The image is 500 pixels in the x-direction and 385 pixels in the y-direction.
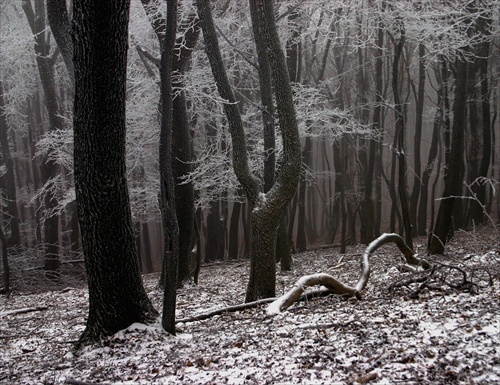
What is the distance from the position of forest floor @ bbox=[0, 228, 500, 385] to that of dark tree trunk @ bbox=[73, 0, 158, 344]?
0.34m

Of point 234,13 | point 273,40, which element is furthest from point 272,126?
point 234,13

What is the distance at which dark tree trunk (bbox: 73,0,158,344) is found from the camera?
203 inches

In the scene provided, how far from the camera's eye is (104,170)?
5543 millimetres

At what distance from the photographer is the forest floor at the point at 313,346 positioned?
3.64m

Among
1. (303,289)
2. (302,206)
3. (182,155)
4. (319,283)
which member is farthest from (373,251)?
(302,206)

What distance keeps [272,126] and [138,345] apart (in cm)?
539

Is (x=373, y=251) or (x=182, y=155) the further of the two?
(x=182, y=155)

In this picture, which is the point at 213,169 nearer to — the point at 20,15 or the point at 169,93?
the point at 169,93

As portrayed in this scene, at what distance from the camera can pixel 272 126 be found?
9.63 meters

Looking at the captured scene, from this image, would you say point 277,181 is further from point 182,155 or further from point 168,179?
point 182,155

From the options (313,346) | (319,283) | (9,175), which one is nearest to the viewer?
(313,346)

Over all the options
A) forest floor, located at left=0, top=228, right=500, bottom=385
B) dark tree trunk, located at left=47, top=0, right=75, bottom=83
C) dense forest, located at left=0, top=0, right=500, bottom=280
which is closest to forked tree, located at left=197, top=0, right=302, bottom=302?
forest floor, located at left=0, top=228, right=500, bottom=385

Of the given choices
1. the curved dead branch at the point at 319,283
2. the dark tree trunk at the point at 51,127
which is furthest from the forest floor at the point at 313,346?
the dark tree trunk at the point at 51,127

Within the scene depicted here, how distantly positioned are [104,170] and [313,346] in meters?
2.92
